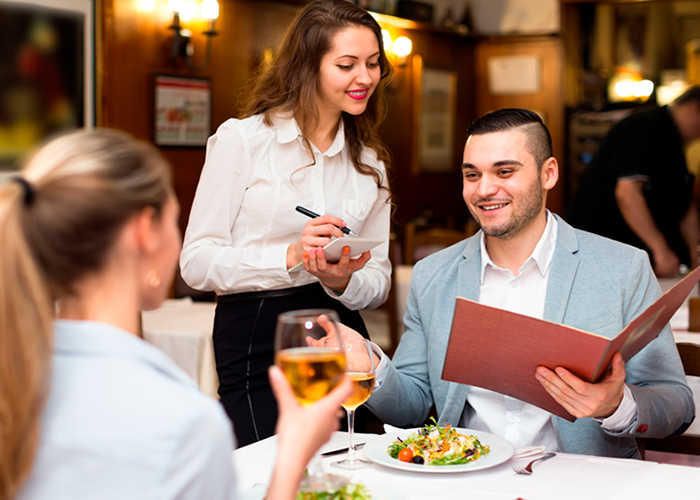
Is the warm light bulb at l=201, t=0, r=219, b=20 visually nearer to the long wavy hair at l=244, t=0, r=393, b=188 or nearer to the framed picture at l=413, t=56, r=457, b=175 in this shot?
the framed picture at l=413, t=56, r=457, b=175

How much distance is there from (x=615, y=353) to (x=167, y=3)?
4657mm

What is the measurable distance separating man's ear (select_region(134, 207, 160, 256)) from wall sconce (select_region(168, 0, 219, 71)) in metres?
4.69

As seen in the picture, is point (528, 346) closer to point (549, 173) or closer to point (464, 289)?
point (464, 289)

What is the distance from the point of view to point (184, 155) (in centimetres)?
548

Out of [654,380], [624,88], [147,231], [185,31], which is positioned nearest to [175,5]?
[185,31]

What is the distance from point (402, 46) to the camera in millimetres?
7102

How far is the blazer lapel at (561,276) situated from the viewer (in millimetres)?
1797

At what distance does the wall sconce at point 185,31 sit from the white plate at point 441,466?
4.33 meters

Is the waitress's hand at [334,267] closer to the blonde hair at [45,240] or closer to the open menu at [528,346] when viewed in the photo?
the open menu at [528,346]

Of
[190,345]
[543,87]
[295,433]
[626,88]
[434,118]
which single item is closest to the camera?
[295,433]

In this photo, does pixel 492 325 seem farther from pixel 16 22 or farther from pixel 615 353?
pixel 16 22

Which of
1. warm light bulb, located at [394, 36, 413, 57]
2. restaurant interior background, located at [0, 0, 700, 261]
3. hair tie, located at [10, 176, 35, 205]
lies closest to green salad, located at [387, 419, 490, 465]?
hair tie, located at [10, 176, 35, 205]

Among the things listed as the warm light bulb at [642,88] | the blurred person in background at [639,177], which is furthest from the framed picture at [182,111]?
the warm light bulb at [642,88]

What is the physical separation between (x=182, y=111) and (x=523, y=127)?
391 centimetres
